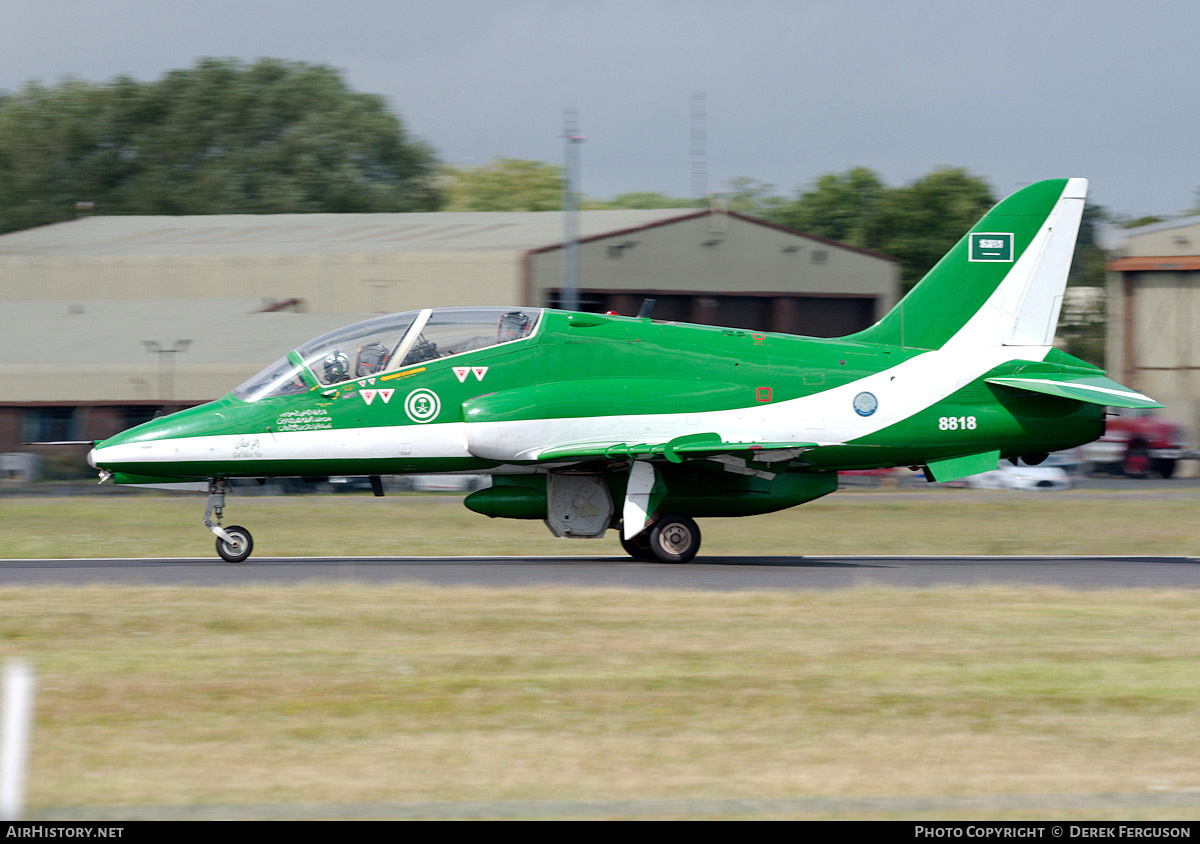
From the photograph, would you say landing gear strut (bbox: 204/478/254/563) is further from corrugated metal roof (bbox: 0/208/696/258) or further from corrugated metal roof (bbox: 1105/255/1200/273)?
corrugated metal roof (bbox: 1105/255/1200/273)

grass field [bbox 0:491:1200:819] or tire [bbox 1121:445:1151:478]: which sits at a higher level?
tire [bbox 1121:445:1151:478]

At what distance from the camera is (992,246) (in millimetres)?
18641

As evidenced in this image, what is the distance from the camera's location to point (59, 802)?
6.30m

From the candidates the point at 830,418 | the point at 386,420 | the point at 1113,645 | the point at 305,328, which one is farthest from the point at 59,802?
the point at 305,328

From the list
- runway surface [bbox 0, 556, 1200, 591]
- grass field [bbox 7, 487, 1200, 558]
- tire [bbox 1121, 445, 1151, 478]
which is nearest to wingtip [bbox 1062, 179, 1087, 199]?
runway surface [bbox 0, 556, 1200, 591]

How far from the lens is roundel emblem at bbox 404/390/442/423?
16547 mm

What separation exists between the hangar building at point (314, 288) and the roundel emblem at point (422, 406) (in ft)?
86.6

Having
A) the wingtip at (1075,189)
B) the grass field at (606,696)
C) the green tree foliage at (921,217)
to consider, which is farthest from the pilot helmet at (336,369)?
the green tree foliage at (921,217)

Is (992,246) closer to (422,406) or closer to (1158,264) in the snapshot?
(422,406)

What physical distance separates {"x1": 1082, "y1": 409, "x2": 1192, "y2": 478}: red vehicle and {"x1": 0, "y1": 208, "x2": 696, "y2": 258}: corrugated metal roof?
16778 millimetres

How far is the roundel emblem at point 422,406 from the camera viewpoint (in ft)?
54.3

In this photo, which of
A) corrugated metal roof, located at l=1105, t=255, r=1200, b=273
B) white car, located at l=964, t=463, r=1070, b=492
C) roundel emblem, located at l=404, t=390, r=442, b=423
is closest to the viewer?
roundel emblem, located at l=404, t=390, r=442, b=423

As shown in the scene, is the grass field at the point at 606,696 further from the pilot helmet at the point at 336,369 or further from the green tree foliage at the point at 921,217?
the green tree foliage at the point at 921,217

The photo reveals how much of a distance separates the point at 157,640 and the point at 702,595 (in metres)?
5.37
